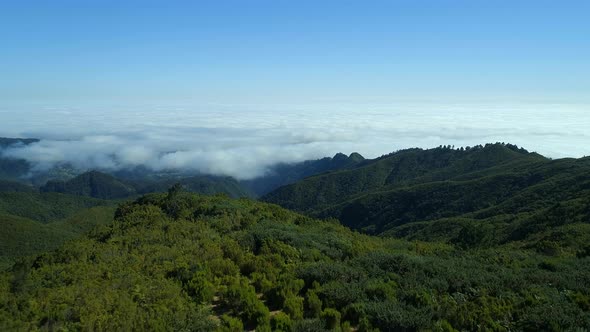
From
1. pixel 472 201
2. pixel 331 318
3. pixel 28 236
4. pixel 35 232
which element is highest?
pixel 331 318

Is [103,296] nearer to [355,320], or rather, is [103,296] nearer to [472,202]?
[355,320]

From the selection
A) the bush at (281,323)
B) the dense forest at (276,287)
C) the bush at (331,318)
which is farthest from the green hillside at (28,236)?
the bush at (331,318)

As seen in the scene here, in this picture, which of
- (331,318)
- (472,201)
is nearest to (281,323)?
(331,318)

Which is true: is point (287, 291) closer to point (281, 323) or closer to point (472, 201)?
point (281, 323)

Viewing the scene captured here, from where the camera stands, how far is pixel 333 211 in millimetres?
175750

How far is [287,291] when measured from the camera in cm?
1393

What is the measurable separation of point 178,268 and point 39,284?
5.17 m

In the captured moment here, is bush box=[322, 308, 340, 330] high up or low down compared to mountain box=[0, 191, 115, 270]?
up

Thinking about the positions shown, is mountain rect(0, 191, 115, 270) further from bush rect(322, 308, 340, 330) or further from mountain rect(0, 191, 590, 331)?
bush rect(322, 308, 340, 330)

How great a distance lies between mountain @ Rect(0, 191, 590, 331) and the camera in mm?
11555

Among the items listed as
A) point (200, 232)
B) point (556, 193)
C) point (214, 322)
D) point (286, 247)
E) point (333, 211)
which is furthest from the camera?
point (333, 211)

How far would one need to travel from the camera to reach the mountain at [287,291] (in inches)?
455

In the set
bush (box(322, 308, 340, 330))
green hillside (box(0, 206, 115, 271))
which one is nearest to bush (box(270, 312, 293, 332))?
bush (box(322, 308, 340, 330))

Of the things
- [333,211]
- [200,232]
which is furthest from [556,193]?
[200,232]
